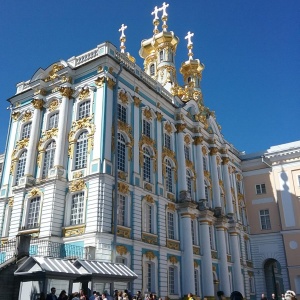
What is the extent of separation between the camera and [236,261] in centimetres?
3531

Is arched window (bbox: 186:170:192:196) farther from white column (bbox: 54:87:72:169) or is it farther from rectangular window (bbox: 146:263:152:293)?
white column (bbox: 54:87:72:169)

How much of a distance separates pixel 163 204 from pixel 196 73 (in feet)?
69.7

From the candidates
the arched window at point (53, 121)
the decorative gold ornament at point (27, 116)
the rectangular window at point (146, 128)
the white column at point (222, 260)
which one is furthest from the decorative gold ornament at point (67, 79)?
the white column at point (222, 260)

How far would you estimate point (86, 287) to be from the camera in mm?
17516

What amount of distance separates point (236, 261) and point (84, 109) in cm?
1947

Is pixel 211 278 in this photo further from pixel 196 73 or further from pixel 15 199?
pixel 196 73

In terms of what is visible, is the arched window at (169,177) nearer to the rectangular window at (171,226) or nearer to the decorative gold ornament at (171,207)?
the decorative gold ornament at (171,207)

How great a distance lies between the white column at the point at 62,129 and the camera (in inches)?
993

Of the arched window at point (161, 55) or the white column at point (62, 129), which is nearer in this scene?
the white column at point (62, 129)

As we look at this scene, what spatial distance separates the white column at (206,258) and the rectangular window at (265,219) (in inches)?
460

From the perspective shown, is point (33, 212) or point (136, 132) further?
point (136, 132)

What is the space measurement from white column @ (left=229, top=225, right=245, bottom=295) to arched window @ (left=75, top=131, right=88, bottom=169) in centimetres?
1761

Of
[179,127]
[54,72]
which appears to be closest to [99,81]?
[54,72]

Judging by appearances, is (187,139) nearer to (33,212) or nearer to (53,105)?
(53,105)
